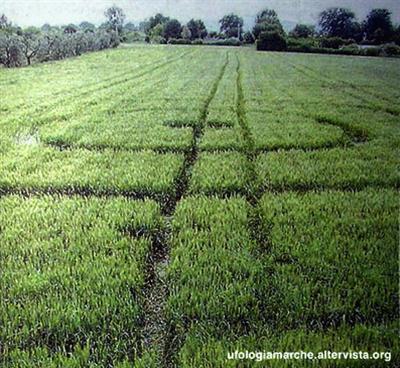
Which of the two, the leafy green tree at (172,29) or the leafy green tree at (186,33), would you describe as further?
the leafy green tree at (186,33)

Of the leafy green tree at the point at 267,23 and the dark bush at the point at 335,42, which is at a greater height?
the leafy green tree at the point at 267,23

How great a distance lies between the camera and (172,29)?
19.1 ft

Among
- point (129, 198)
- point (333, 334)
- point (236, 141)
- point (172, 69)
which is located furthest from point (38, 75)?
point (333, 334)

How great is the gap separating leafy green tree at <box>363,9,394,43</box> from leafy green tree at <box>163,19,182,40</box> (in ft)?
7.01

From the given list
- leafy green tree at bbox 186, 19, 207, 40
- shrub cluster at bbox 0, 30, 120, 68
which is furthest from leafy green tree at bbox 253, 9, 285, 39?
shrub cluster at bbox 0, 30, 120, 68

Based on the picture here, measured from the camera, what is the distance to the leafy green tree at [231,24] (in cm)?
475

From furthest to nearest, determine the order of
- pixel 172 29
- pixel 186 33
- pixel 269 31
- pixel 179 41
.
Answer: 1. pixel 179 41
2. pixel 186 33
3. pixel 172 29
4. pixel 269 31

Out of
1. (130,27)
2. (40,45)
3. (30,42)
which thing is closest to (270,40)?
(130,27)

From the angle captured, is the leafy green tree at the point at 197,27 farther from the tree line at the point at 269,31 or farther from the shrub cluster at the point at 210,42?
the shrub cluster at the point at 210,42

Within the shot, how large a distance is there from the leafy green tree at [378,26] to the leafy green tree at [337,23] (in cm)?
15

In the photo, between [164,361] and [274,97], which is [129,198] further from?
[274,97]

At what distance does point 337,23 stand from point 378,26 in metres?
0.43

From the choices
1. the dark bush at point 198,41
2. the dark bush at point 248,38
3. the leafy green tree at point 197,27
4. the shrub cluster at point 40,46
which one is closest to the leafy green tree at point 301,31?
the dark bush at point 248,38

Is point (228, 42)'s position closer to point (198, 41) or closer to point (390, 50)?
point (198, 41)
